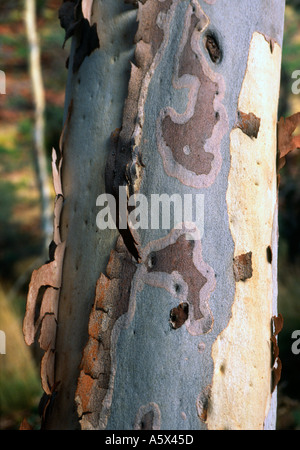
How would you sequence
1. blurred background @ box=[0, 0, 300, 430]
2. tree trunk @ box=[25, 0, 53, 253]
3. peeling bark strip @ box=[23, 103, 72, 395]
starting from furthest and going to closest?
tree trunk @ box=[25, 0, 53, 253] < blurred background @ box=[0, 0, 300, 430] < peeling bark strip @ box=[23, 103, 72, 395]

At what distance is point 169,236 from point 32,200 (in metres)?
6.28

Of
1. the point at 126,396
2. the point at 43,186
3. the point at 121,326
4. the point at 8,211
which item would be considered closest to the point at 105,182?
the point at 121,326

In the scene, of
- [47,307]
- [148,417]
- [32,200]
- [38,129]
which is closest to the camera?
[148,417]

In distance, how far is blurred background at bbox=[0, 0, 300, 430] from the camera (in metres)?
2.66

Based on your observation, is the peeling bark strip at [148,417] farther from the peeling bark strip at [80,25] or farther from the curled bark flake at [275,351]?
the peeling bark strip at [80,25]

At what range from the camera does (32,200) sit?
6.66 m

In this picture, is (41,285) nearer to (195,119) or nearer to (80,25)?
(195,119)

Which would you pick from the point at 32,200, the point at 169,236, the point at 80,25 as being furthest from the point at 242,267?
the point at 32,200

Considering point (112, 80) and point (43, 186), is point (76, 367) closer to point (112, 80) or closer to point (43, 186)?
point (112, 80)

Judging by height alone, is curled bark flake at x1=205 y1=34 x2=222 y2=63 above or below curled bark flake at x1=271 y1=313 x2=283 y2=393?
above

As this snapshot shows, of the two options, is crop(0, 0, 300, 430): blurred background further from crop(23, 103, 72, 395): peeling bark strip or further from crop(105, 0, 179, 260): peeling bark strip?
crop(105, 0, 179, 260): peeling bark strip

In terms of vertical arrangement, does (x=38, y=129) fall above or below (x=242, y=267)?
above

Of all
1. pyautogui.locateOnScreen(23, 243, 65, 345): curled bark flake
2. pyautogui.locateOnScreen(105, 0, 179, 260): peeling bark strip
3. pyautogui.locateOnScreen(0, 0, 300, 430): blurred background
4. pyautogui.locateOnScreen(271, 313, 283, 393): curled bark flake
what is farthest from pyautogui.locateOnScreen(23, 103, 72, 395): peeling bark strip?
pyautogui.locateOnScreen(0, 0, 300, 430): blurred background

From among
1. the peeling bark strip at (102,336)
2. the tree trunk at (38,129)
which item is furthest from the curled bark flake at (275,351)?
the tree trunk at (38,129)
